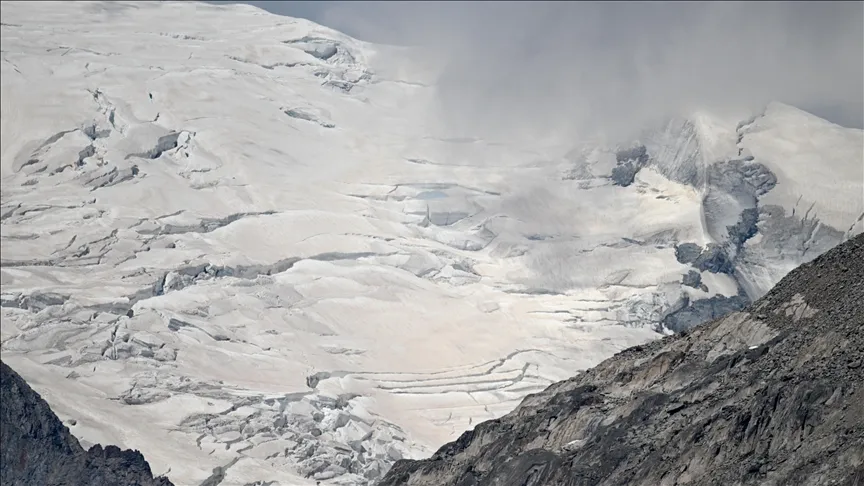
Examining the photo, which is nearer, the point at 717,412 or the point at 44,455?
the point at 717,412

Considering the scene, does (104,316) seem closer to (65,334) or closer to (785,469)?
(65,334)

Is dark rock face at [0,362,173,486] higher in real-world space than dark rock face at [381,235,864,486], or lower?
lower

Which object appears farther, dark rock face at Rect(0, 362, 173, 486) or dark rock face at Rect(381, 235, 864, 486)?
dark rock face at Rect(0, 362, 173, 486)

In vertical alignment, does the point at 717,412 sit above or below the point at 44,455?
above

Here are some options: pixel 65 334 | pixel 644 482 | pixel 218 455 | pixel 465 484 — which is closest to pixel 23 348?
pixel 65 334
